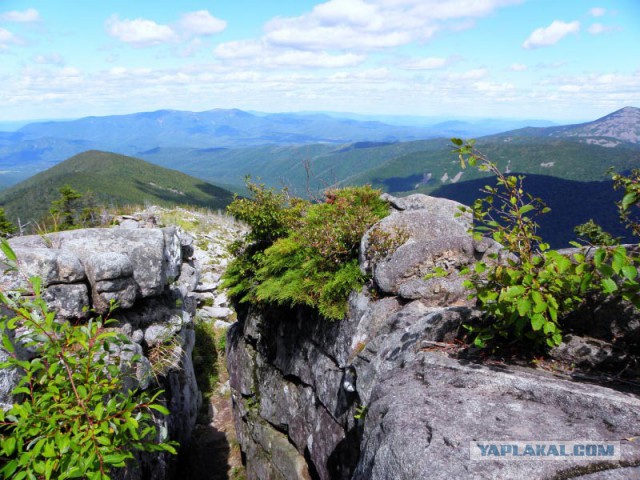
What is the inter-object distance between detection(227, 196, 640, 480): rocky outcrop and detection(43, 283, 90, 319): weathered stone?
5.52 m

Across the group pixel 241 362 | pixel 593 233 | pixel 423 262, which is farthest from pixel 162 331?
pixel 593 233

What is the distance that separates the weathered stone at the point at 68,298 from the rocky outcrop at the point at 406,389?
5519 mm

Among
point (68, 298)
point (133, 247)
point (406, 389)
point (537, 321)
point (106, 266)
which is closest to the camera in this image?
point (537, 321)

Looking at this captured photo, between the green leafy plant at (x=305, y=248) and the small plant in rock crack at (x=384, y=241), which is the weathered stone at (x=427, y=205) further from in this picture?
the small plant in rock crack at (x=384, y=241)

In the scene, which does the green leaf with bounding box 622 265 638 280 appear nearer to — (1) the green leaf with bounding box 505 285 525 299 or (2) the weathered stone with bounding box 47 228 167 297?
(1) the green leaf with bounding box 505 285 525 299

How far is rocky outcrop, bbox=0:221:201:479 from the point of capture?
32.2 ft

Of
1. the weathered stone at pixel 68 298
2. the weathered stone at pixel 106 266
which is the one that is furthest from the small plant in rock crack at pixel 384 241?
the weathered stone at pixel 68 298

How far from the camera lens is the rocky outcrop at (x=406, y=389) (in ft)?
12.1

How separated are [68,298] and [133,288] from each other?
5.78 feet

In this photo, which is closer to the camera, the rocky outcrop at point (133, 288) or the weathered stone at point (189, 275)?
the rocky outcrop at point (133, 288)

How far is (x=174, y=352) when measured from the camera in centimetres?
1282

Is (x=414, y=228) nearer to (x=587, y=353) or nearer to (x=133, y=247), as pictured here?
(x=587, y=353)

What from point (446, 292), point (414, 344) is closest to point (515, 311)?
point (414, 344)

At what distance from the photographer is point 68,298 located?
9891 millimetres
